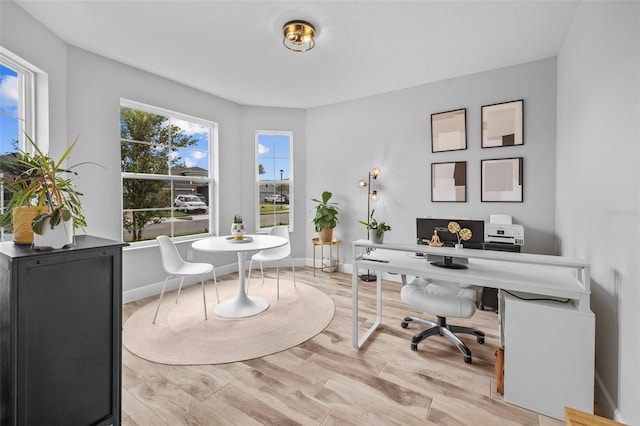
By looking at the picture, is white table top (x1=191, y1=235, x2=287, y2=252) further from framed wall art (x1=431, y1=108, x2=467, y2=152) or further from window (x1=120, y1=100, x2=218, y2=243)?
framed wall art (x1=431, y1=108, x2=467, y2=152)

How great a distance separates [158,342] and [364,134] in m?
3.72

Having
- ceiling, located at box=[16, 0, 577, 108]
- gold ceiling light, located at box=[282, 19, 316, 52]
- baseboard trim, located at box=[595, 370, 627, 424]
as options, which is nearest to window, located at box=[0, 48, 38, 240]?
ceiling, located at box=[16, 0, 577, 108]

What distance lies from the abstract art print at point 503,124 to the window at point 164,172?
376cm

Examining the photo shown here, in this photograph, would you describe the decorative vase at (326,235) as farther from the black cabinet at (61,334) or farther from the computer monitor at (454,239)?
the black cabinet at (61,334)

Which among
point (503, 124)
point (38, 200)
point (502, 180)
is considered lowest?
point (38, 200)

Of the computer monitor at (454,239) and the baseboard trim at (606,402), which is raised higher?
the computer monitor at (454,239)

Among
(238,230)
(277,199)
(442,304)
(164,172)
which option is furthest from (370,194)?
(164,172)

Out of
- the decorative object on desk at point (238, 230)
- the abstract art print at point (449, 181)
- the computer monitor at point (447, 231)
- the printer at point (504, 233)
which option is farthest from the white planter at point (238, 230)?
the printer at point (504, 233)

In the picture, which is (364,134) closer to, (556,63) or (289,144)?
(289,144)

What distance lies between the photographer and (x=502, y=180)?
3.40 metres

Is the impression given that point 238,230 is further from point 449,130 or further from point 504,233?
point 449,130

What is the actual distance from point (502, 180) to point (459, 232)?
183 cm

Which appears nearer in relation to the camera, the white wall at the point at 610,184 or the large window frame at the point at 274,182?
the white wall at the point at 610,184

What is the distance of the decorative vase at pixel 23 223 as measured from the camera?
133 centimetres
